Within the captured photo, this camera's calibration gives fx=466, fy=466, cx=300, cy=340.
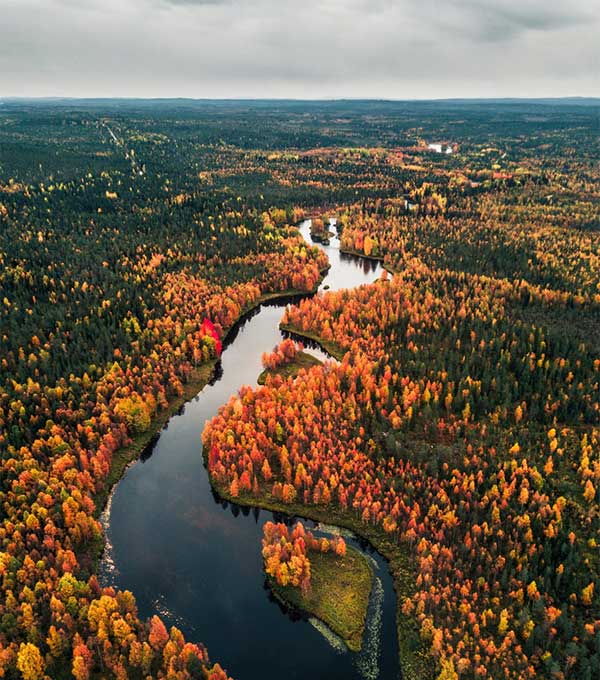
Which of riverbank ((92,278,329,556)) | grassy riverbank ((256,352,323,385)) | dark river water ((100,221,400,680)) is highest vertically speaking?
grassy riverbank ((256,352,323,385))

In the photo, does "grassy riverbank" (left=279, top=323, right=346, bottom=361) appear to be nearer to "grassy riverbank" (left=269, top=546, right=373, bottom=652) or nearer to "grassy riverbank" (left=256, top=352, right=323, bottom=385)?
"grassy riverbank" (left=256, top=352, right=323, bottom=385)

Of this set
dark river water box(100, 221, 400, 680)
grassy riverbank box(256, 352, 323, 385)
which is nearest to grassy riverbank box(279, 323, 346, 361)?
grassy riverbank box(256, 352, 323, 385)

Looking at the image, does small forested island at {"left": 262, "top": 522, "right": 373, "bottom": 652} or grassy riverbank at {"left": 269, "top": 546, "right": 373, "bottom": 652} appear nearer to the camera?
grassy riverbank at {"left": 269, "top": 546, "right": 373, "bottom": 652}

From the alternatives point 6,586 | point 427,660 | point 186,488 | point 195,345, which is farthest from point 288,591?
point 195,345

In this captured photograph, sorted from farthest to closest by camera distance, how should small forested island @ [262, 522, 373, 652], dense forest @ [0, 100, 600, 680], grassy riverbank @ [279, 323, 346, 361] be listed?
grassy riverbank @ [279, 323, 346, 361] → small forested island @ [262, 522, 373, 652] → dense forest @ [0, 100, 600, 680]

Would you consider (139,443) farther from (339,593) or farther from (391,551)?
(391,551)

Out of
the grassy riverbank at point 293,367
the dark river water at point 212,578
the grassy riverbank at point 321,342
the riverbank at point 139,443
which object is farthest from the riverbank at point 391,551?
the grassy riverbank at point 321,342

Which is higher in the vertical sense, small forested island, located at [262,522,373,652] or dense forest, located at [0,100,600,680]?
dense forest, located at [0,100,600,680]

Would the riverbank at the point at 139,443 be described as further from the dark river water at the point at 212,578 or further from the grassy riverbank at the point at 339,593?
the grassy riverbank at the point at 339,593
